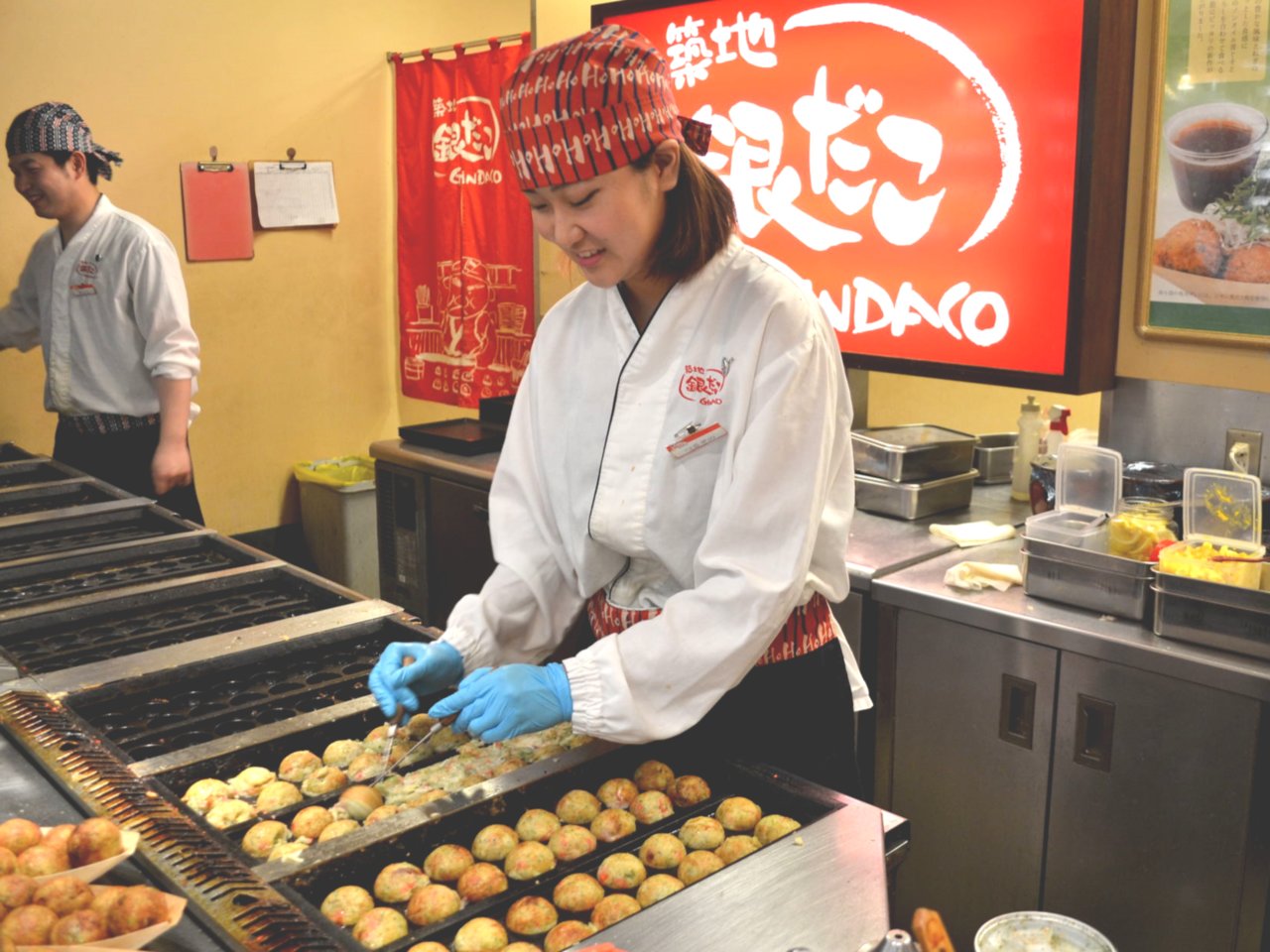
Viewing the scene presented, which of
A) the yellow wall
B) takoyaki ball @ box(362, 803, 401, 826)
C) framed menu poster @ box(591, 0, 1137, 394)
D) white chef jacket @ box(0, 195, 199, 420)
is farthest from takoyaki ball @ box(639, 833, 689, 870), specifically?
the yellow wall

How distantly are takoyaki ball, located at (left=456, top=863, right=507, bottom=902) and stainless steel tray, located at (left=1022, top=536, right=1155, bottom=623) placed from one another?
1.62 m

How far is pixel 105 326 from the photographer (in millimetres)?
4125

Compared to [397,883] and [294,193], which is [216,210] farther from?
[397,883]

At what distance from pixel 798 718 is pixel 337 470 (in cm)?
438

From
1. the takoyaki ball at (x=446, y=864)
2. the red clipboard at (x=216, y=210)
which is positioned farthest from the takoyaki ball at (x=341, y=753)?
the red clipboard at (x=216, y=210)

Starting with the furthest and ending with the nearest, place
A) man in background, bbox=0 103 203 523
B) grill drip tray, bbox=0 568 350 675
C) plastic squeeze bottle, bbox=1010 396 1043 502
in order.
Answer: man in background, bbox=0 103 203 523
plastic squeeze bottle, bbox=1010 396 1043 502
grill drip tray, bbox=0 568 350 675

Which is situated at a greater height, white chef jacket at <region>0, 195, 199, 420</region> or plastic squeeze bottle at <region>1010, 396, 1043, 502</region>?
white chef jacket at <region>0, 195, 199, 420</region>

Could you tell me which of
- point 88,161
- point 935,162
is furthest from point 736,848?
point 88,161

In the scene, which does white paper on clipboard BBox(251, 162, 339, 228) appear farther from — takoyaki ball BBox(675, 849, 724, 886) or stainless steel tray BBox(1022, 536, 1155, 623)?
takoyaki ball BBox(675, 849, 724, 886)

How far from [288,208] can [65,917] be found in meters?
5.06

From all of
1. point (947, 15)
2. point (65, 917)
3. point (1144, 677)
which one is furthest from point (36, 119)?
point (1144, 677)

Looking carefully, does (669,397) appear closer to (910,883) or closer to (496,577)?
(496,577)

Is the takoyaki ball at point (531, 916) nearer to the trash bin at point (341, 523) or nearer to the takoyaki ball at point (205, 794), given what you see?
the takoyaki ball at point (205, 794)

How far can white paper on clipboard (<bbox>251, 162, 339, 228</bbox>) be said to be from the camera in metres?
5.68
